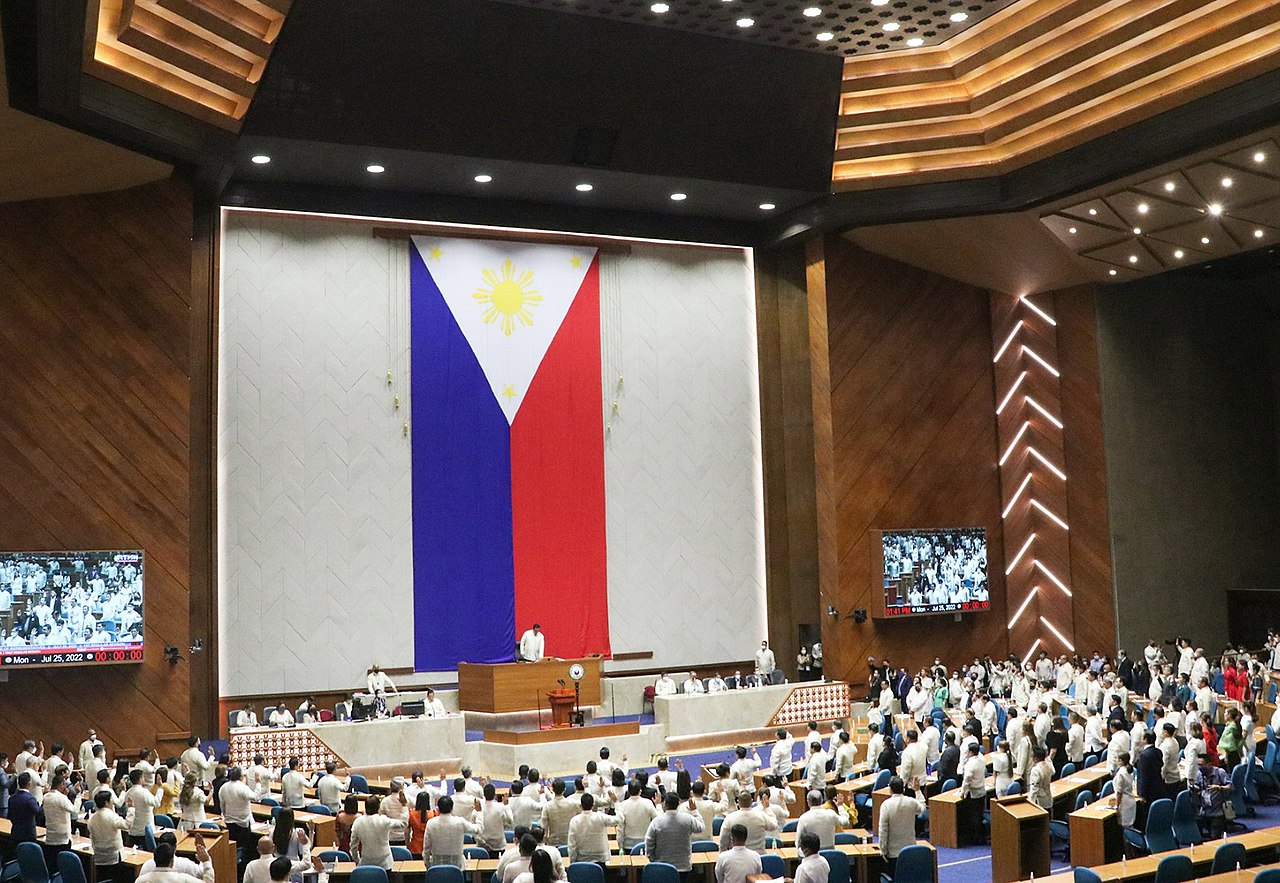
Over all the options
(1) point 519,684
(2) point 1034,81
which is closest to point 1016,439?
(2) point 1034,81

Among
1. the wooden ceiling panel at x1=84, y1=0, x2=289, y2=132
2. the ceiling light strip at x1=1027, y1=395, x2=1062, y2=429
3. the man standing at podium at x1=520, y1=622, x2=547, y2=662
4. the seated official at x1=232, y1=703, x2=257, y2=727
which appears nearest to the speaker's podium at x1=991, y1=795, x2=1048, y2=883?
the man standing at podium at x1=520, y1=622, x2=547, y2=662

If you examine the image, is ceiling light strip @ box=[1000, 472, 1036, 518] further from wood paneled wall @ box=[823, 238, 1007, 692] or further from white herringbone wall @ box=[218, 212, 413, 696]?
white herringbone wall @ box=[218, 212, 413, 696]

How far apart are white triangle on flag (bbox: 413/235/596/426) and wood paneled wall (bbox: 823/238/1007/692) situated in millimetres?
4729

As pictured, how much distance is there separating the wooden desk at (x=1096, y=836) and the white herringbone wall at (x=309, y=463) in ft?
39.8

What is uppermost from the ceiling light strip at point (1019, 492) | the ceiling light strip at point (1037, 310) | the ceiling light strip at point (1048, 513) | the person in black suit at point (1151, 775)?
the ceiling light strip at point (1037, 310)

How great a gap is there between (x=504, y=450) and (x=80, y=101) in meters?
8.74

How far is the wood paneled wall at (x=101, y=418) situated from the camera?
17.0 m

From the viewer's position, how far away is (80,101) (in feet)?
48.2

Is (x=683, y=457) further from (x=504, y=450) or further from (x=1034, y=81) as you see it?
(x=1034, y=81)

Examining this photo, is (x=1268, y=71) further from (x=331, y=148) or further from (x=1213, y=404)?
(x=331, y=148)

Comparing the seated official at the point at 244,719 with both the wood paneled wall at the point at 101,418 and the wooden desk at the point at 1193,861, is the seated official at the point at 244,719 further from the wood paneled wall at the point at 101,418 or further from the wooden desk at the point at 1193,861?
the wooden desk at the point at 1193,861

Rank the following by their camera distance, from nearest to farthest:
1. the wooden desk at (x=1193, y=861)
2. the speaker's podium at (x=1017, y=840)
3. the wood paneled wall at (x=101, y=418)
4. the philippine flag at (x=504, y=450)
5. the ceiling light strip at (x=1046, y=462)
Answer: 1. the wooden desk at (x=1193, y=861)
2. the speaker's podium at (x=1017, y=840)
3. the wood paneled wall at (x=101, y=418)
4. the philippine flag at (x=504, y=450)
5. the ceiling light strip at (x=1046, y=462)

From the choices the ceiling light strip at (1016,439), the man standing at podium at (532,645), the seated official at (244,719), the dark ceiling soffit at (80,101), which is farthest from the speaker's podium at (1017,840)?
the ceiling light strip at (1016,439)

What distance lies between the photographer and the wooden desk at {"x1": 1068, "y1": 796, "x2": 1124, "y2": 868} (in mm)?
10227
